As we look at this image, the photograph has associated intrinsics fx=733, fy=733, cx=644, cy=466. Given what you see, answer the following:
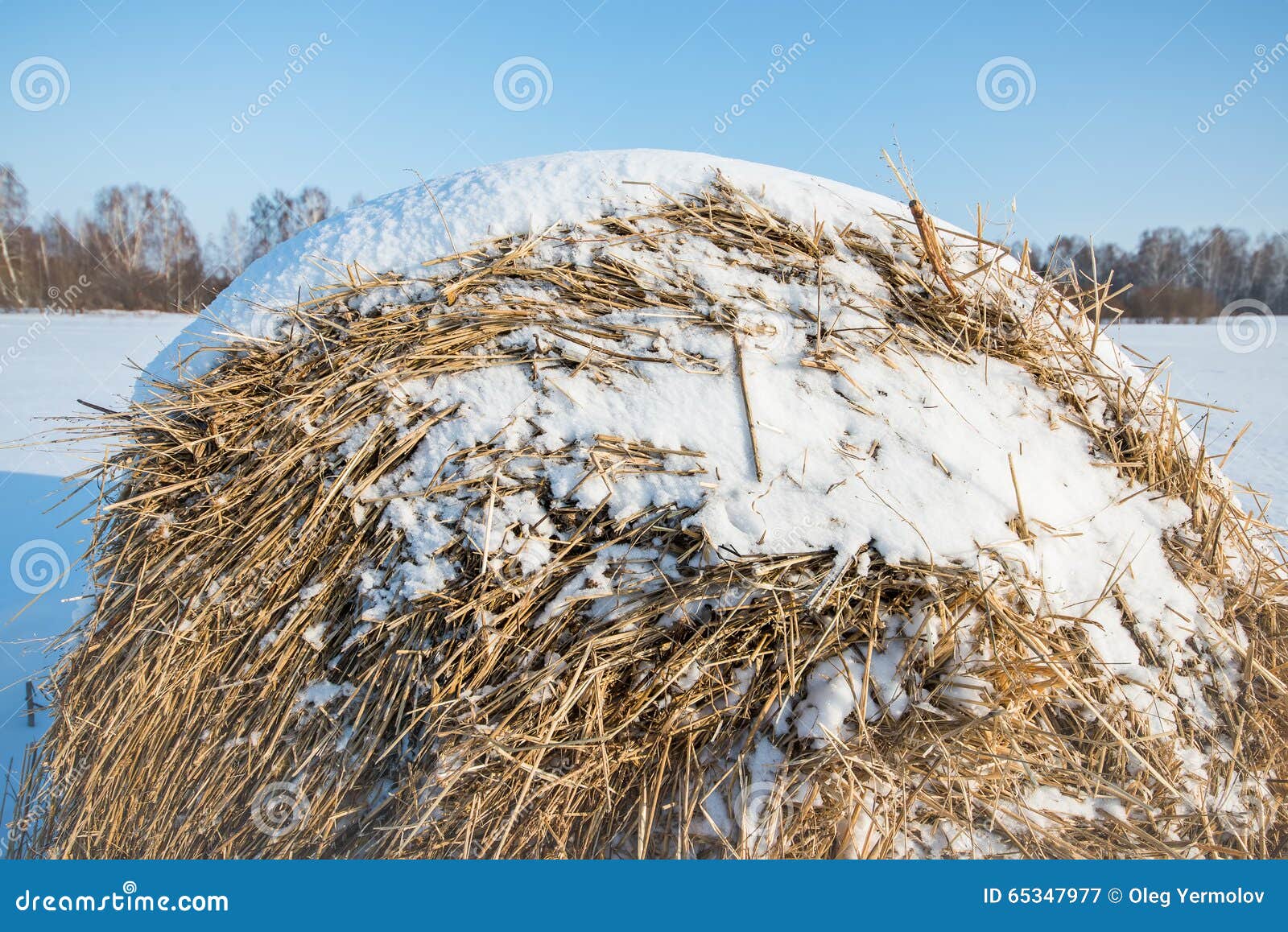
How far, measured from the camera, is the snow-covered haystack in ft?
6.74

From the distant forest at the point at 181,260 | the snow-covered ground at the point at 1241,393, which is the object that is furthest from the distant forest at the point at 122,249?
the snow-covered ground at the point at 1241,393

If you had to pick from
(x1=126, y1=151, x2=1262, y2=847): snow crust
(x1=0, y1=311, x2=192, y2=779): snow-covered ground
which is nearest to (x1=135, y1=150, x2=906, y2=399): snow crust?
(x1=126, y1=151, x2=1262, y2=847): snow crust

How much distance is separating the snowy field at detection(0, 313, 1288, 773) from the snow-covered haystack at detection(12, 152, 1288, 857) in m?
0.53

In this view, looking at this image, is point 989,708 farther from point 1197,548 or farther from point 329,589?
point 329,589

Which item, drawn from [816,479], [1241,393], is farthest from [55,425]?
[1241,393]

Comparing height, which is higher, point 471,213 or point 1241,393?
point 471,213

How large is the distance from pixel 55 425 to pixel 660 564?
44.9 feet

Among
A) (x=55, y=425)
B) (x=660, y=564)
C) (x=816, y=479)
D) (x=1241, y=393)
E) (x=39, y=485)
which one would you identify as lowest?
(x=39, y=485)

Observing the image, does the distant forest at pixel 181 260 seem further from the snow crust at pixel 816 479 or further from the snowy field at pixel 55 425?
the snow crust at pixel 816 479

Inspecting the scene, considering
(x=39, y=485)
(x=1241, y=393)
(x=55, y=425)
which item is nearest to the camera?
(x=39, y=485)

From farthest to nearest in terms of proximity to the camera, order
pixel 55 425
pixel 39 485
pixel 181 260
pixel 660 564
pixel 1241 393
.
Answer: pixel 181 260 → pixel 1241 393 → pixel 55 425 → pixel 39 485 → pixel 660 564

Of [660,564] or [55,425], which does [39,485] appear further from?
[660,564]

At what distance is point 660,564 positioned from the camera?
7.07ft

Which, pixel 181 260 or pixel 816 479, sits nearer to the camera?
pixel 816 479
